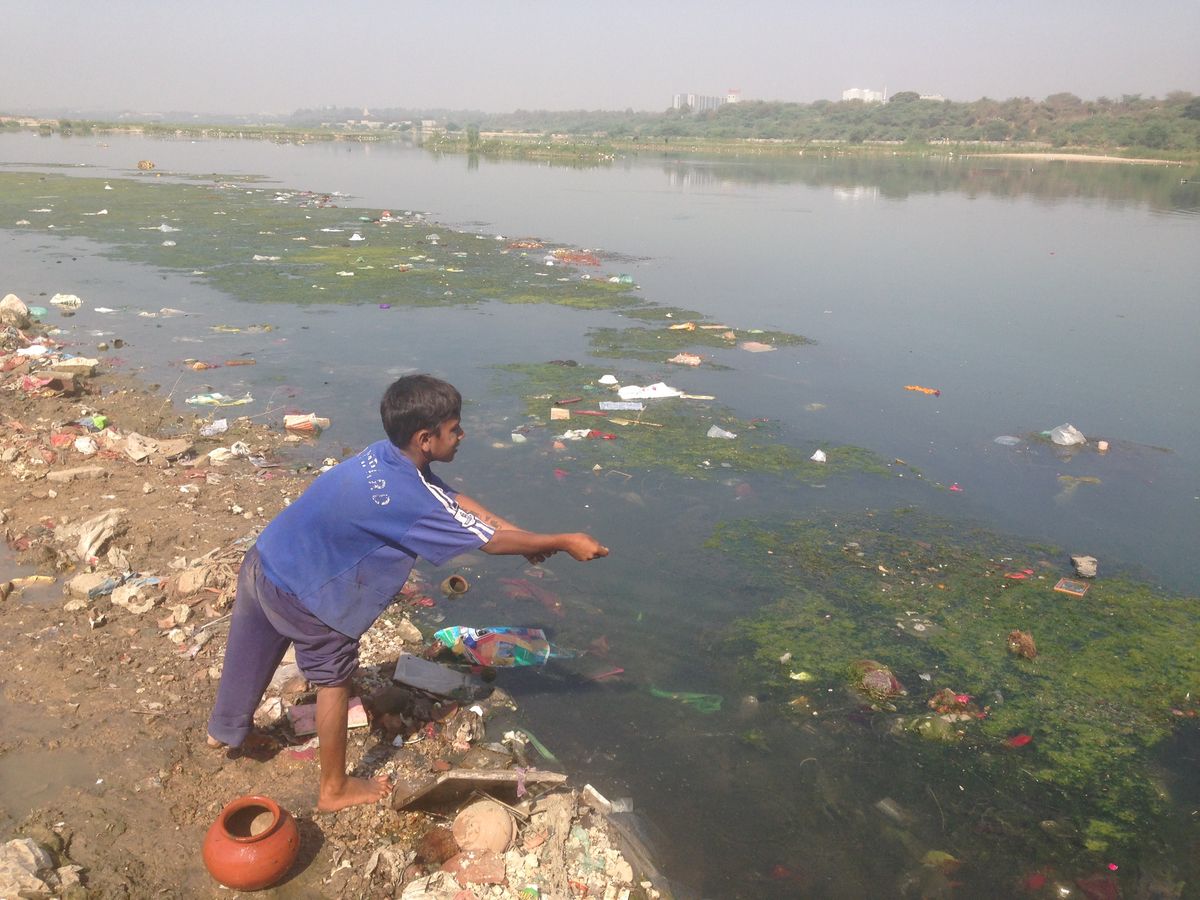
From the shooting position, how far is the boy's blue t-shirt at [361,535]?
104 inches

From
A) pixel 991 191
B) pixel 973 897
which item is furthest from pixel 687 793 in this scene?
pixel 991 191

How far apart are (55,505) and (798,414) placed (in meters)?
5.72

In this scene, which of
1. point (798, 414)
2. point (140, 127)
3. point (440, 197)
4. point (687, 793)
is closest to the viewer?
point (687, 793)

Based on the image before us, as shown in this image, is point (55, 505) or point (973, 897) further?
point (55, 505)

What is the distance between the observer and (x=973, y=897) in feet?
9.42

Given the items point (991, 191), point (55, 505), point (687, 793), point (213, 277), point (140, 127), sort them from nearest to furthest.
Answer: point (687, 793) → point (55, 505) → point (213, 277) → point (991, 191) → point (140, 127)

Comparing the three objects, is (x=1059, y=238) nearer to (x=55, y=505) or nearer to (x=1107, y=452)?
(x=1107, y=452)

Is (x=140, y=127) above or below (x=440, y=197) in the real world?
above

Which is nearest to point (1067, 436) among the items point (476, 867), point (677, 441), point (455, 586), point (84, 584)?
point (677, 441)

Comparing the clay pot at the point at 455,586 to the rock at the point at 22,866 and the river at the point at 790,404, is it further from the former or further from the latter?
the rock at the point at 22,866

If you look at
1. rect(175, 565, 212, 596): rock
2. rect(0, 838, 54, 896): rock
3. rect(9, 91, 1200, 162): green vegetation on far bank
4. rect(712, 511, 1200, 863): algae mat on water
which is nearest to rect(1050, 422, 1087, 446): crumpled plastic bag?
rect(712, 511, 1200, 863): algae mat on water

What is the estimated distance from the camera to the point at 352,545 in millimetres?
2676

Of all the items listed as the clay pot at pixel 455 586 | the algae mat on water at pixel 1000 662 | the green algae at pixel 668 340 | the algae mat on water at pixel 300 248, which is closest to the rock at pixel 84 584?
the clay pot at pixel 455 586

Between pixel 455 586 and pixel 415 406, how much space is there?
2004 millimetres
